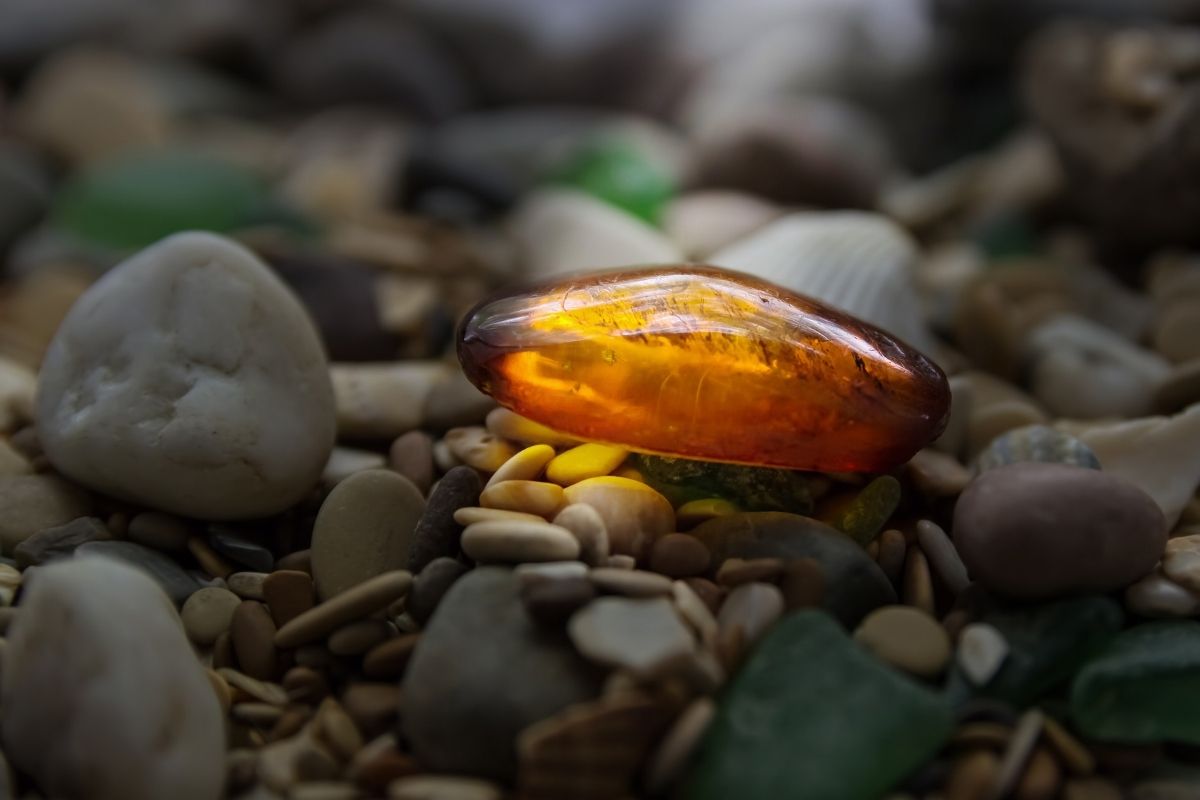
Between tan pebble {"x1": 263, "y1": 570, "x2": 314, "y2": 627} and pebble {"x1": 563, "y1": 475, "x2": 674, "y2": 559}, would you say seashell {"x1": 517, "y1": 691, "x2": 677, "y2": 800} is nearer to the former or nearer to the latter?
pebble {"x1": 563, "y1": 475, "x2": 674, "y2": 559}

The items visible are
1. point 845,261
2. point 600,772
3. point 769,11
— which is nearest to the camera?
point 600,772

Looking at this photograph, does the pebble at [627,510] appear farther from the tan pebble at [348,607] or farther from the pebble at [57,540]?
the pebble at [57,540]

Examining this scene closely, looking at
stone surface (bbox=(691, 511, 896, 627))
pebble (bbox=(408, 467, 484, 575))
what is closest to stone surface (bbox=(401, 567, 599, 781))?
pebble (bbox=(408, 467, 484, 575))

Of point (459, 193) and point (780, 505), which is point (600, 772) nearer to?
point (780, 505)

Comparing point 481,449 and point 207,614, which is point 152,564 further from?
point 481,449

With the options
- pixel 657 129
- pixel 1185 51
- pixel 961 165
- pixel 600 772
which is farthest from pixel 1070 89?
pixel 600 772

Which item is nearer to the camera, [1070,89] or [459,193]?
[1070,89]
